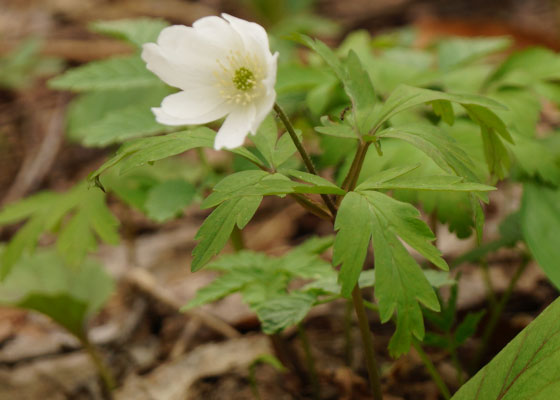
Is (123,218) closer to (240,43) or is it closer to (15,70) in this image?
(15,70)

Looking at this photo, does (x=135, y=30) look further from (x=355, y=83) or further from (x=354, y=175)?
(x=354, y=175)

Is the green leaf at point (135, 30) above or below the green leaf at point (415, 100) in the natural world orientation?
above

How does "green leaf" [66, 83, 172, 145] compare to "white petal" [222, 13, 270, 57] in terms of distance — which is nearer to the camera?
"white petal" [222, 13, 270, 57]

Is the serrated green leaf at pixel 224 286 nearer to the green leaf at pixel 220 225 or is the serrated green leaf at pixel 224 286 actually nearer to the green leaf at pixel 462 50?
the green leaf at pixel 220 225

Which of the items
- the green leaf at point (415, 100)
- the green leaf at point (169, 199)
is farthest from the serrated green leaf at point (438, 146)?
the green leaf at point (169, 199)

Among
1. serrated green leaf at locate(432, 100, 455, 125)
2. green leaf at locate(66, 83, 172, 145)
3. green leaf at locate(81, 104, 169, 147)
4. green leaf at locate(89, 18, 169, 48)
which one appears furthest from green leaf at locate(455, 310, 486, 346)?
green leaf at locate(66, 83, 172, 145)

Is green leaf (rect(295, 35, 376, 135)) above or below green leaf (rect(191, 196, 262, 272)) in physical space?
above

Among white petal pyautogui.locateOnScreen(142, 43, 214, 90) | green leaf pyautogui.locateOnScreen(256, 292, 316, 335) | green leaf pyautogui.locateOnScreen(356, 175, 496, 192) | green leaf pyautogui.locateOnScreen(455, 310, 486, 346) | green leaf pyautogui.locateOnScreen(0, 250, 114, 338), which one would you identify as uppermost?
white petal pyautogui.locateOnScreen(142, 43, 214, 90)

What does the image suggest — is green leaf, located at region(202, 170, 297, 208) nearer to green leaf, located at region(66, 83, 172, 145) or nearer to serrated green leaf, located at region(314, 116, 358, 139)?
serrated green leaf, located at region(314, 116, 358, 139)

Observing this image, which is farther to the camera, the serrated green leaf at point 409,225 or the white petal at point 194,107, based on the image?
the white petal at point 194,107
